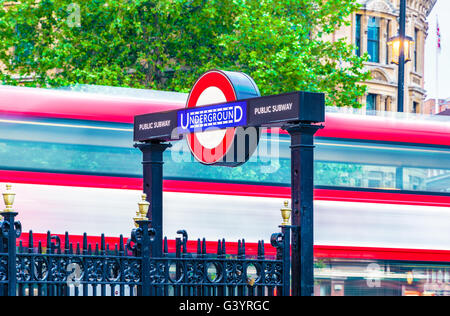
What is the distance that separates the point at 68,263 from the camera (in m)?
7.52

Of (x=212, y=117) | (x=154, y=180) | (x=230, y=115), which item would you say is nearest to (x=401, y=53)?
(x=154, y=180)

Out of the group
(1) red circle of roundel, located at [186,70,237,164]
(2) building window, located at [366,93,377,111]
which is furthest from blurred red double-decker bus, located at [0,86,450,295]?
(2) building window, located at [366,93,377,111]

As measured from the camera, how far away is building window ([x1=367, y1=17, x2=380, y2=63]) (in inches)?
1719

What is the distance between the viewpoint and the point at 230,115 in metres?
7.87

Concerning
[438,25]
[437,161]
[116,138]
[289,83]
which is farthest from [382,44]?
[116,138]

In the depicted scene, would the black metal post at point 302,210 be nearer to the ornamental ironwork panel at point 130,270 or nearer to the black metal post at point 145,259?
the ornamental ironwork panel at point 130,270

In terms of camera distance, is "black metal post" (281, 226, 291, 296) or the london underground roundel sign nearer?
the london underground roundel sign

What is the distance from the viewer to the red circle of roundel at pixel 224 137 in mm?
7875

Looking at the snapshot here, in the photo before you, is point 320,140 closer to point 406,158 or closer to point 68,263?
point 406,158

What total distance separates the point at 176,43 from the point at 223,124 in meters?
21.6

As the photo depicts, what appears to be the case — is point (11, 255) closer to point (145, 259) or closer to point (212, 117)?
point (145, 259)

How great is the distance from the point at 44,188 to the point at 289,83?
1263 centimetres

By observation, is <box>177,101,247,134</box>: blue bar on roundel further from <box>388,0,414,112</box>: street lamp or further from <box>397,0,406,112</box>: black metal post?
<box>388,0,414,112</box>: street lamp

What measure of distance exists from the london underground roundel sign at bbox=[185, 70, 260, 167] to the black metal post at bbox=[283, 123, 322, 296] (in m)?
0.50
